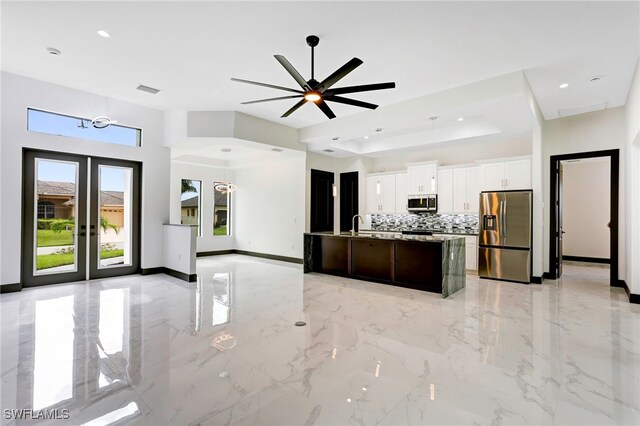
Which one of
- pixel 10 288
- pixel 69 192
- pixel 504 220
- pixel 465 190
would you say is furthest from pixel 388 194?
pixel 10 288

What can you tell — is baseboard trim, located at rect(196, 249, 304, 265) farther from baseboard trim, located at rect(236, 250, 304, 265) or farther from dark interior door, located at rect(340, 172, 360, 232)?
dark interior door, located at rect(340, 172, 360, 232)

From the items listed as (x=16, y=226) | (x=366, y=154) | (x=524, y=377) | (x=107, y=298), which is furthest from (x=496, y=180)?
(x=16, y=226)

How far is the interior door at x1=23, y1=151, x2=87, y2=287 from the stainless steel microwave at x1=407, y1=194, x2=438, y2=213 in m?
7.02

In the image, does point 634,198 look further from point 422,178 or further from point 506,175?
point 422,178

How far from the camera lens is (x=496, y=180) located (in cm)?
664

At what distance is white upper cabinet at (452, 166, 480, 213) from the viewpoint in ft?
23.2

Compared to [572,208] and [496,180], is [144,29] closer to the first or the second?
[496,180]

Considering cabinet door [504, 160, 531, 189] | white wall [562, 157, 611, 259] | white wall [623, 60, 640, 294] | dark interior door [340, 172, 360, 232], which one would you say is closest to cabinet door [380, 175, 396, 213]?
dark interior door [340, 172, 360, 232]

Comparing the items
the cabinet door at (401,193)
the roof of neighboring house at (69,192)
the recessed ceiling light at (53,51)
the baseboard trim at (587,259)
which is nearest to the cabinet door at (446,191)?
the cabinet door at (401,193)

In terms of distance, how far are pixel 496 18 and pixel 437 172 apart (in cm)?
457

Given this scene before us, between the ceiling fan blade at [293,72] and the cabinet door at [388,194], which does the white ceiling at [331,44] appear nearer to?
the ceiling fan blade at [293,72]

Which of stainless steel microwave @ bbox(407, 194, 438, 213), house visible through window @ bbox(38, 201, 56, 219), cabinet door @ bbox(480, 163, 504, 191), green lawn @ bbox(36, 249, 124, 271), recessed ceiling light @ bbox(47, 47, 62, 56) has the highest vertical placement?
recessed ceiling light @ bbox(47, 47, 62, 56)

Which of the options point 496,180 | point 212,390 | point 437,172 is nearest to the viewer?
point 212,390

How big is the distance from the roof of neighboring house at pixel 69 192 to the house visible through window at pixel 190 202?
2.87 metres
